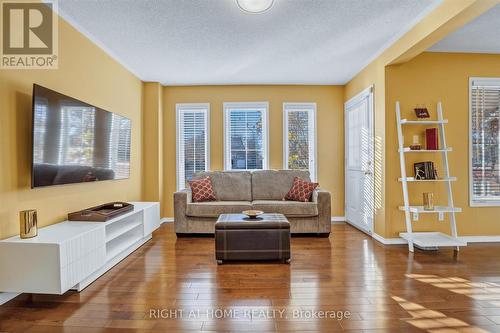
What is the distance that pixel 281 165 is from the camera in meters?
5.43

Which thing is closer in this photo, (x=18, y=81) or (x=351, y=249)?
(x=18, y=81)

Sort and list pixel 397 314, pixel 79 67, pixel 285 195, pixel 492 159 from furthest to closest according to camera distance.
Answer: pixel 285 195, pixel 492 159, pixel 79 67, pixel 397 314

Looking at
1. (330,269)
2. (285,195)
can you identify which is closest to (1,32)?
(330,269)

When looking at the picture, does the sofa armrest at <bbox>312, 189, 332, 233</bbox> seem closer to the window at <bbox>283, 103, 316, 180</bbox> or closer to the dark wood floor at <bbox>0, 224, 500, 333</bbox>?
the dark wood floor at <bbox>0, 224, 500, 333</bbox>

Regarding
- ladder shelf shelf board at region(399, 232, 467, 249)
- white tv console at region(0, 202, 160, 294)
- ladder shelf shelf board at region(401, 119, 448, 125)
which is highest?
ladder shelf shelf board at region(401, 119, 448, 125)

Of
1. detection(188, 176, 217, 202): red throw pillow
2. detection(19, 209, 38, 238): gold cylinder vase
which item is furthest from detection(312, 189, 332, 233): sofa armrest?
detection(19, 209, 38, 238): gold cylinder vase

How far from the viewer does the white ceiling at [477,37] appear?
309 cm

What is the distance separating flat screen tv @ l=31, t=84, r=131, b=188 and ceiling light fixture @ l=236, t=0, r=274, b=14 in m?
1.88

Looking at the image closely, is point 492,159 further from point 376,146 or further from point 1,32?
point 1,32

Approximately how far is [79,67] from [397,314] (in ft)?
12.6

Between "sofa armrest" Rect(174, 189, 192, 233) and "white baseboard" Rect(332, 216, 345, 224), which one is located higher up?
"sofa armrest" Rect(174, 189, 192, 233)

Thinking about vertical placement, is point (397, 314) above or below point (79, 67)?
below

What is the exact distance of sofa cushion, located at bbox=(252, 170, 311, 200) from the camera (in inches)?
193

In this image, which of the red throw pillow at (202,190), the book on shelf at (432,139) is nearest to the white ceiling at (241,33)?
the book on shelf at (432,139)
